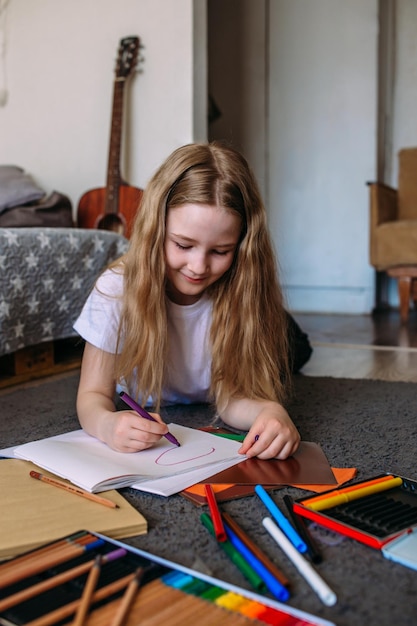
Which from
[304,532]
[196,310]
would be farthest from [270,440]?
[196,310]

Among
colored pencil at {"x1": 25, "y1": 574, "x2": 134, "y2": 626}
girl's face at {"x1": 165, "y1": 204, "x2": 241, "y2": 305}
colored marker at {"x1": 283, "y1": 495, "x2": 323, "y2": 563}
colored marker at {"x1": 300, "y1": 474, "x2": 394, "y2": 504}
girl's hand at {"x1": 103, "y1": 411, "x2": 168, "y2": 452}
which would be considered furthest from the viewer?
girl's face at {"x1": 165, "y1": 204, "x2": 241, "y2": 305}

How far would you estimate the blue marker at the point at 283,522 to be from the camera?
2.12 feet

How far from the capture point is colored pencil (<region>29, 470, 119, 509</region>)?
736 mm

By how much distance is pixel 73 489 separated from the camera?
0.77 m

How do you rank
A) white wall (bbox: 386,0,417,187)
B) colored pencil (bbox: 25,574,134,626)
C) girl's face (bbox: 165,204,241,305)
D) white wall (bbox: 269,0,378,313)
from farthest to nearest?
1. white wall (bbox: 386,0,417,187)
2. white wall (bbox: 269,0,378,313)
3. girl's face (bbox: 165,204,241,305)
4. colored pencil (bbox: 25,574,134,626)

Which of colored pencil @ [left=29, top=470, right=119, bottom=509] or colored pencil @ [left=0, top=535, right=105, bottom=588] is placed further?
colored pencil @ [left=29, top=470, right=119, bottom=509]

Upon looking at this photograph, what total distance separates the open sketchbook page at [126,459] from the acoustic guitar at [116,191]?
1.30 m

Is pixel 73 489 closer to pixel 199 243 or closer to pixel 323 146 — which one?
pixel 199 243

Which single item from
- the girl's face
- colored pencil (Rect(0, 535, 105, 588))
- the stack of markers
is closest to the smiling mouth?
the girl's face

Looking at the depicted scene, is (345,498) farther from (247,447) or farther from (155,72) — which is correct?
(155,72)

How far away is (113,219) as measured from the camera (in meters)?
2.21

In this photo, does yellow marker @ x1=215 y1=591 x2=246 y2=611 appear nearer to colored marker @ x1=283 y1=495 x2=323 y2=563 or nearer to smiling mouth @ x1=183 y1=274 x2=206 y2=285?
colored marker @ x1=283 y1=495 x2=323 y2=563

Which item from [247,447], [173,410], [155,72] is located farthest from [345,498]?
[155,72]

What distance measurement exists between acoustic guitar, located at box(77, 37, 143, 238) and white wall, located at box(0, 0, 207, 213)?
0.19ft
